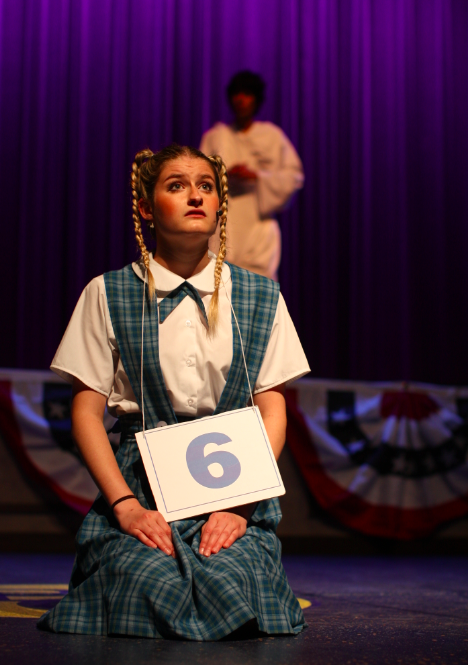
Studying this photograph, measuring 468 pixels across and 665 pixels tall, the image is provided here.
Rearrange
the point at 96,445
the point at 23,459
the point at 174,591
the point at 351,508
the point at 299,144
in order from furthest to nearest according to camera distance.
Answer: the point at 299,144, the point at 351,508, the point at 23,459, the point at 96,445, the point at 174,591

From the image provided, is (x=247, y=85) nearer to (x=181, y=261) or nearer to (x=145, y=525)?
(x=181, y=261)

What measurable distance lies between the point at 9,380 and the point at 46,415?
0.18 m

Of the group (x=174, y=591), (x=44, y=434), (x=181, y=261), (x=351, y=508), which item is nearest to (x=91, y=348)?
(x=181, y=261)

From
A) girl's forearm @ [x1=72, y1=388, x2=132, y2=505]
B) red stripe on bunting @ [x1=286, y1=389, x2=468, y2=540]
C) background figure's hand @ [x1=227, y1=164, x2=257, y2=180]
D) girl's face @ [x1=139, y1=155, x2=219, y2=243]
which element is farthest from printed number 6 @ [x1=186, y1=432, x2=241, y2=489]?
background figure's hand @ [x1=227, y1=164, x2=257, y2=180]

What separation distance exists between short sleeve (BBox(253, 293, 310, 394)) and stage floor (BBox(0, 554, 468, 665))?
1.41 ft

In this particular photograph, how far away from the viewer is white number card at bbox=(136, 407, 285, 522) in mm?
1248

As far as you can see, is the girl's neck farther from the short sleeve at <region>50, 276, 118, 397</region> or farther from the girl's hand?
the girl's hand

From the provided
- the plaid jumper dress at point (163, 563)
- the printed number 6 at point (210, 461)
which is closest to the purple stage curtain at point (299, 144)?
the plaid jumper dress at point (163, 563)

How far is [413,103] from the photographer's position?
4859 millimetres

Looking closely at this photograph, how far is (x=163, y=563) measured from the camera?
115cm

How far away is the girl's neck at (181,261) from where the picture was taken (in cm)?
146

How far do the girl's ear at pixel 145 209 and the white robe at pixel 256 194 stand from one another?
170 centimetres

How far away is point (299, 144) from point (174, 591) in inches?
157

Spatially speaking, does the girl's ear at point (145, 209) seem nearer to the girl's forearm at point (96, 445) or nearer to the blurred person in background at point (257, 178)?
the girl's forearm at point (96, 445)
